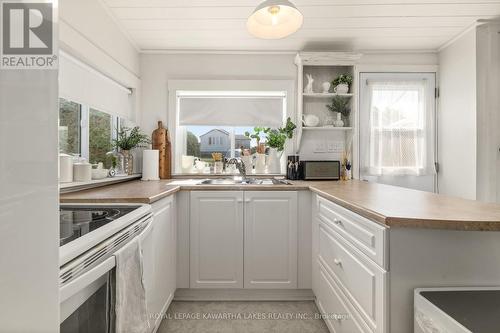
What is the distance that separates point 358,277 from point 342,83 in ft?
6.97

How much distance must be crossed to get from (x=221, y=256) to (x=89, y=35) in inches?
75.0

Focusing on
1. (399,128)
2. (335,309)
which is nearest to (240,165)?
(335,309)

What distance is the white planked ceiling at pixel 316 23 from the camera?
2156mm

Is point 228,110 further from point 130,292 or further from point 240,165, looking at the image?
point 130,292

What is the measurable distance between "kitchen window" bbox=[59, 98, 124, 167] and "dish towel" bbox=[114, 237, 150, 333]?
1.32m

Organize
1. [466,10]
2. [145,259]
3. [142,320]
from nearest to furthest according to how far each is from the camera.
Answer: [142,320] < [145,259] < [466,10]

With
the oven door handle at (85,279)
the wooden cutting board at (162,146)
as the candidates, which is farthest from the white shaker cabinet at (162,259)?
the wooden cutting board at (162,146)

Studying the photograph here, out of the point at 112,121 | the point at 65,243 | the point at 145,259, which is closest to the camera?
the point at 65,243

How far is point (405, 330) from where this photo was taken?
3.43ft

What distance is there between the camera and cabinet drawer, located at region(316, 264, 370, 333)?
135cm

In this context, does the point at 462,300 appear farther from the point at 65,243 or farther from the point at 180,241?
the point at 180,241

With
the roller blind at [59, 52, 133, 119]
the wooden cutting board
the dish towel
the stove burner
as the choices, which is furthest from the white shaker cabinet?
the roller blind at [59, 52, 133, 119]

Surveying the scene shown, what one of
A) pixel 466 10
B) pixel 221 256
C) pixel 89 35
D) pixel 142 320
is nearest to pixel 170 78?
pixel 89 35

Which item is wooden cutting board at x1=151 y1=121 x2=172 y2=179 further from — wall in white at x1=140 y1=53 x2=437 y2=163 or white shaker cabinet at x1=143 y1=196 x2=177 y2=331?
white shaker cabinet at x1=143 y1=196 x2=177 y2=331
